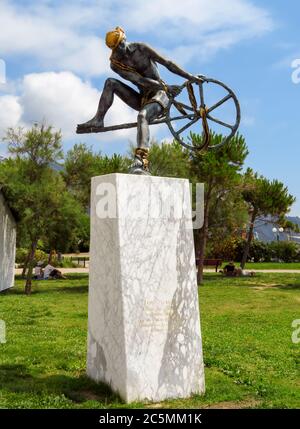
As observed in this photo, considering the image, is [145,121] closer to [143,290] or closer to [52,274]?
[143,290]

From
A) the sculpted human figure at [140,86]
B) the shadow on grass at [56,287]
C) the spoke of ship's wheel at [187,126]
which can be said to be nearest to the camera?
the sculpted human figure at [140,86]

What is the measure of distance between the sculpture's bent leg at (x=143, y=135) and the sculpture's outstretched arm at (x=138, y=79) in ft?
0.73

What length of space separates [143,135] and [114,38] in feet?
3.87

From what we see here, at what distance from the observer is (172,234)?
6.25 m

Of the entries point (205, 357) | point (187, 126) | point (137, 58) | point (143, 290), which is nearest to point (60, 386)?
point (143, 290)

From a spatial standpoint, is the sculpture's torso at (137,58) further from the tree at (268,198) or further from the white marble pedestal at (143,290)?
the tree at (268,198)

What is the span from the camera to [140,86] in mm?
6742

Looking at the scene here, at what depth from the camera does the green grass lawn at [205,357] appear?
A: 5.93 meters

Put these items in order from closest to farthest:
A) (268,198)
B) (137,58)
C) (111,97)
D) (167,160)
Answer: (137,58) < (111,97) < (167,160) < (268,198)

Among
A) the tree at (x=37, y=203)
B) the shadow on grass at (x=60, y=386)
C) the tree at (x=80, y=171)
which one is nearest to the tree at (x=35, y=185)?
the tree at (x=37, y=203)

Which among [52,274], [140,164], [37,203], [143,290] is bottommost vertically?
[52,274]

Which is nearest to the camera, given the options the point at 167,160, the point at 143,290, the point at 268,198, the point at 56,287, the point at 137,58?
the point at 143,290

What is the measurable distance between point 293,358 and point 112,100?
475cm
